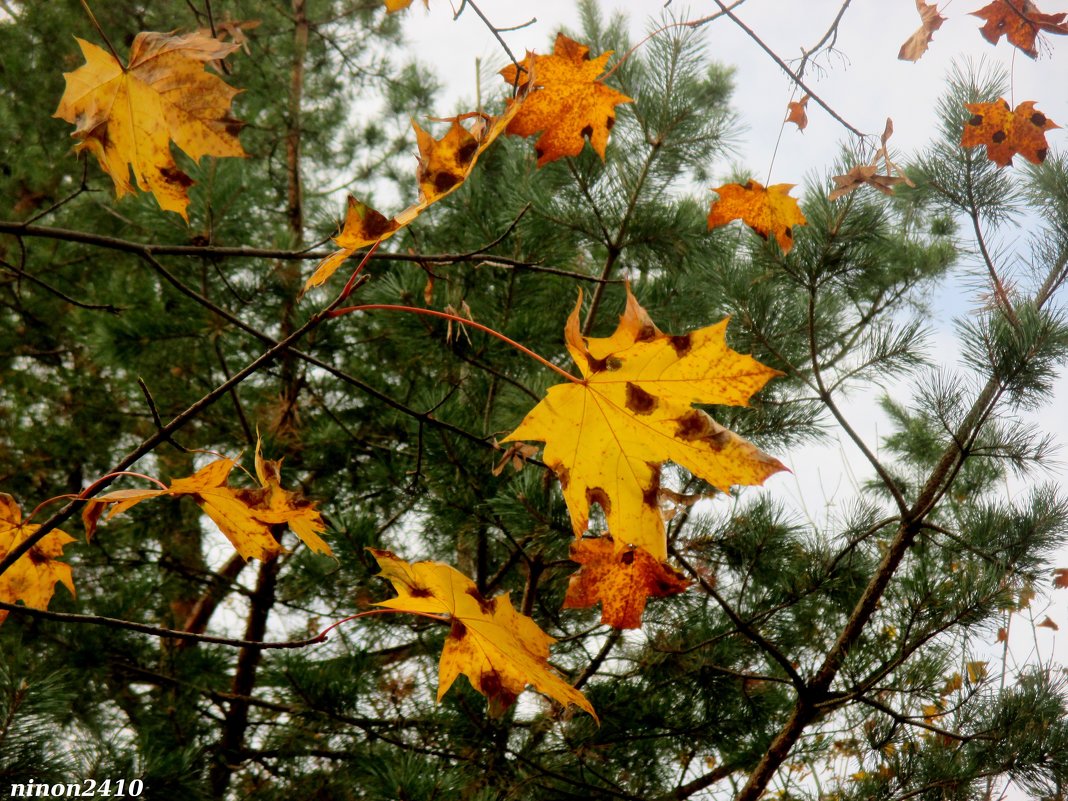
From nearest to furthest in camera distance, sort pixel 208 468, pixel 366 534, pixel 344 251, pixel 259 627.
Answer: pixel 344 251 → pixel 208 468 → pixel 366 534 → pixel 259 627

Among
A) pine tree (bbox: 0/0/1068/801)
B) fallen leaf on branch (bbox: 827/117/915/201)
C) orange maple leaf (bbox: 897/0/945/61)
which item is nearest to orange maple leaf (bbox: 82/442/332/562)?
pine tree (bbox: 0/0/1068/801)

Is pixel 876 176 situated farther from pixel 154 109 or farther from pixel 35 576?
pixel 35 576

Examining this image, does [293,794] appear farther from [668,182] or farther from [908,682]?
[668,182]

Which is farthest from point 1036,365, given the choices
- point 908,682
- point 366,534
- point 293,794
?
point 293,794

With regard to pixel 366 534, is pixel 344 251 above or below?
below

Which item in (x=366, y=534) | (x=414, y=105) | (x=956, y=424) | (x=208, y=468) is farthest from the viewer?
(x=414, y=105)

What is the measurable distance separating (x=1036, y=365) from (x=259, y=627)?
2.03m

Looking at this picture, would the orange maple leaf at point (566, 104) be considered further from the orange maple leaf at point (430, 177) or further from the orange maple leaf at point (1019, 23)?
the orange maple leaf at point (1019, 23)

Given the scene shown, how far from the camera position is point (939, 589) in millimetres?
1286

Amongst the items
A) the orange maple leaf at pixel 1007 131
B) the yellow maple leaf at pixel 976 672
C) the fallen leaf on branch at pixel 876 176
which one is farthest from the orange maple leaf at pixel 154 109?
the yellow maple leaf at pixel 976 672

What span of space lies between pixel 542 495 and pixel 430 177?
685 mm

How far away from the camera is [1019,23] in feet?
3.88

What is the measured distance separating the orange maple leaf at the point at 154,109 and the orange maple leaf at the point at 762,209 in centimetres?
75

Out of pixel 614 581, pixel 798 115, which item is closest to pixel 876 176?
pixel 798 115
